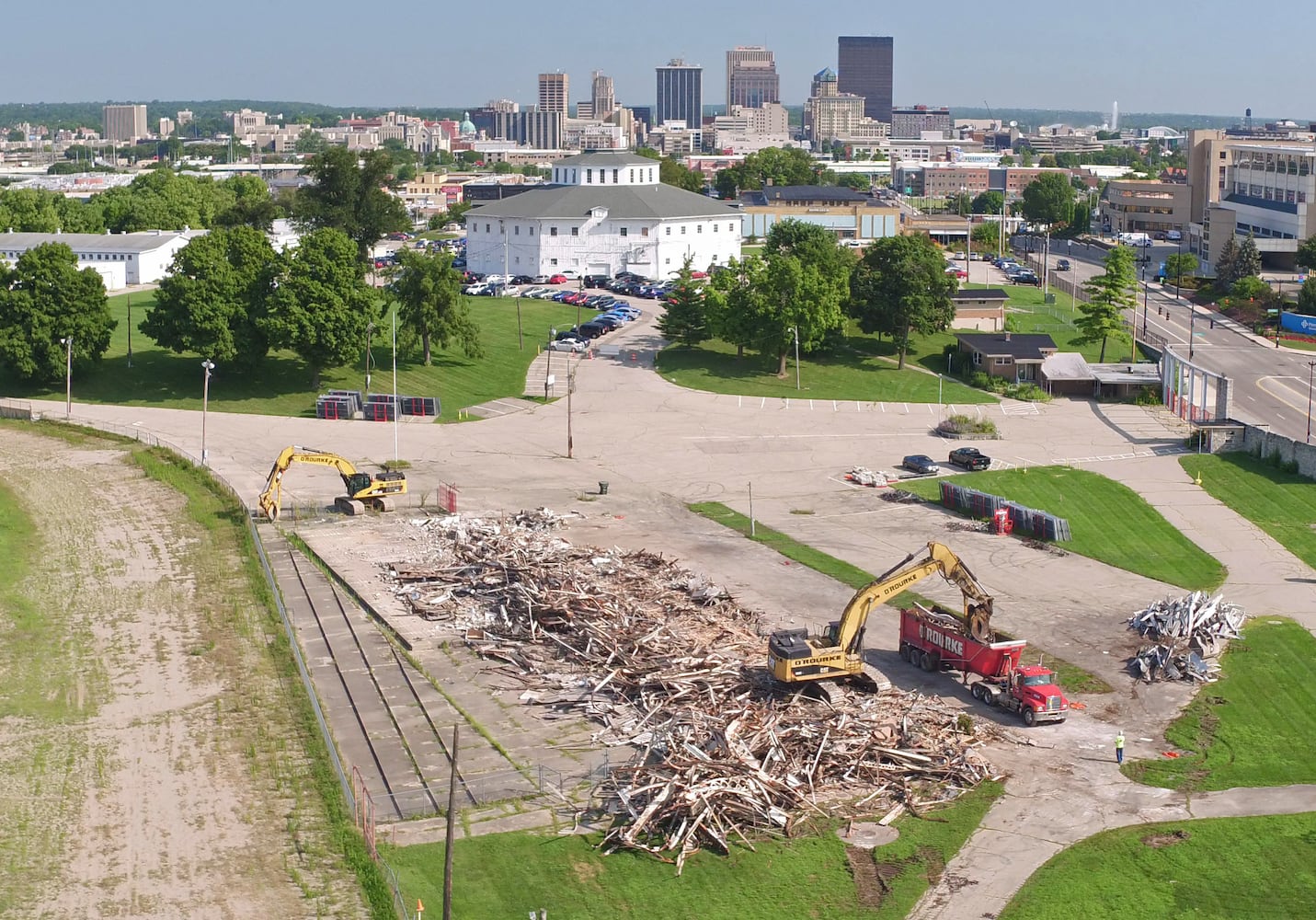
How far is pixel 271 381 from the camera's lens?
85.1 m

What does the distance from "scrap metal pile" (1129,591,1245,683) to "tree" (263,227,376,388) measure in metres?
47.8

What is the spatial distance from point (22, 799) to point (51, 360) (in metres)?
52.5

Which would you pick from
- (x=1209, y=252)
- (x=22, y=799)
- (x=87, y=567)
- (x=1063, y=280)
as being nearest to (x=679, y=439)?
(x=87, y=567)

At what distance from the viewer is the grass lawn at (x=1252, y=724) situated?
36.6 meters

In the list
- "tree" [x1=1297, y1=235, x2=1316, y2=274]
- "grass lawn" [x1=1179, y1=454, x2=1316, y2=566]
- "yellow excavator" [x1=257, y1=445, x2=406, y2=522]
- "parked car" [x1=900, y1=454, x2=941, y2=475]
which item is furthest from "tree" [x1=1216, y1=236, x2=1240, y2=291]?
"yellow excavator" [x1=257, y1=445, x2=406, y2=522]

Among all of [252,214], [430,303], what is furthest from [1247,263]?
[252,214]

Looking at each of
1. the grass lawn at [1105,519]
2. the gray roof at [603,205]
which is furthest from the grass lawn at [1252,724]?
the gray roof at [603,205]

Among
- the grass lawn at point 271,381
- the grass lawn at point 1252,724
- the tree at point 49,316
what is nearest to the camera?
the grass lawn at point 1252,724

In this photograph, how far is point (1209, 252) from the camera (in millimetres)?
145500

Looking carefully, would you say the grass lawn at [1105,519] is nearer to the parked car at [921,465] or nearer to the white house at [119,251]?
the parked car at [921,465]

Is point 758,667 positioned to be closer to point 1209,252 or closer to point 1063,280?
point 1063,280

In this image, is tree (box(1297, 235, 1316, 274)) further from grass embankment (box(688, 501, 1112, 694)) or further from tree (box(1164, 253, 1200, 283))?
grass embankment (box(688, 501, 1112, 694))

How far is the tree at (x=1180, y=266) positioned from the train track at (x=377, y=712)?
102306mm

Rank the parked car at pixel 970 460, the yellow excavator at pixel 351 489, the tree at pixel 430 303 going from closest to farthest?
the yellow excavator at pixel 351 489
the parked car at pixel 970 460
the tree at pixel 430 303
